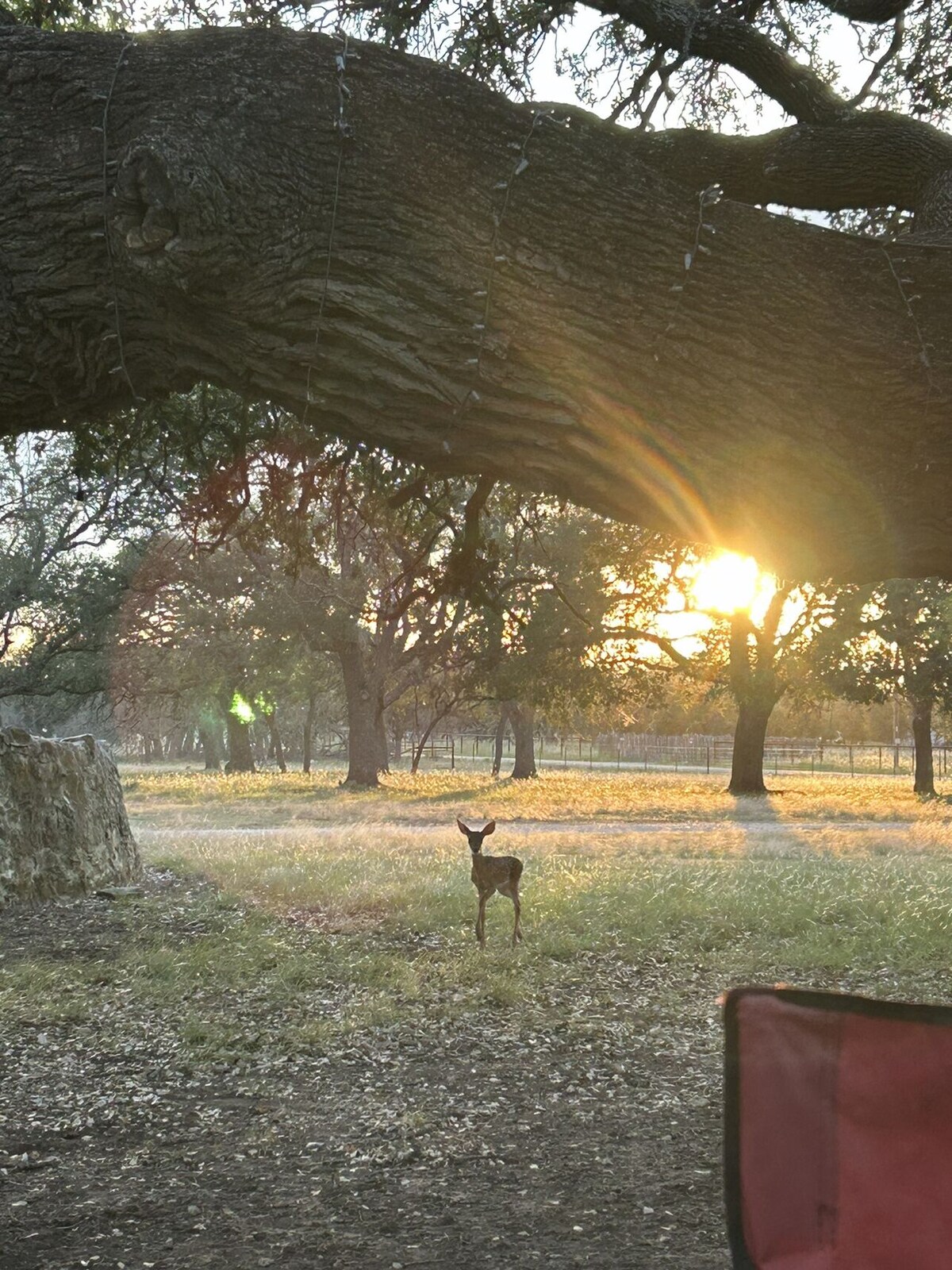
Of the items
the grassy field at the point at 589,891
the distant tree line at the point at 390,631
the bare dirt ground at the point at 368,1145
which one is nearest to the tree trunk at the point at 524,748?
the distant tree line at the point at 390,631

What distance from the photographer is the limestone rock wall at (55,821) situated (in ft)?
33.3

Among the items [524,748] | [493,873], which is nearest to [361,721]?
[524,748]

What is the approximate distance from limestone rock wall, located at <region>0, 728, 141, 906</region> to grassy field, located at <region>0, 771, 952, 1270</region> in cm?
44

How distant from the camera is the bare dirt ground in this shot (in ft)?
11.8

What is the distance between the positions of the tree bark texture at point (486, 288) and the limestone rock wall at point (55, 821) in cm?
801

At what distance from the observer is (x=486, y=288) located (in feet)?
9.27

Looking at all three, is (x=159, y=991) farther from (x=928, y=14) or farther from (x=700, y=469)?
(x=928, y=14)

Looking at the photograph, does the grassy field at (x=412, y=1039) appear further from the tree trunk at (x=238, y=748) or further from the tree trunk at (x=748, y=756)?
the tree trunk at (x=238, y=748)

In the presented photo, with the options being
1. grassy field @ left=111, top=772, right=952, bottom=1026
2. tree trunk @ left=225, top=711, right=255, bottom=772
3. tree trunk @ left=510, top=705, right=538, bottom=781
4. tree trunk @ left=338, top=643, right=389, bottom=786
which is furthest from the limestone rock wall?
tree trunk @ left=225, top=711, right=255, bottom=772

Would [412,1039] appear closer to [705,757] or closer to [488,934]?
[488,934]

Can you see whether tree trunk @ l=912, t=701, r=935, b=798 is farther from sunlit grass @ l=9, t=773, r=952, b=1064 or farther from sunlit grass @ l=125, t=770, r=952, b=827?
sunlit grass @ l=9, t=773, r=952, b=1064

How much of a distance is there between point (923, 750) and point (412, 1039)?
28942 mm

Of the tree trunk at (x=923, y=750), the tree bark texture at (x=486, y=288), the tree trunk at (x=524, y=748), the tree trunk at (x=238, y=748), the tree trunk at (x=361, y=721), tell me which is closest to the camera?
the tree bark texture at (x=486, y=288)

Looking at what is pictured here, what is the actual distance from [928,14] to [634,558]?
47.1 feet
